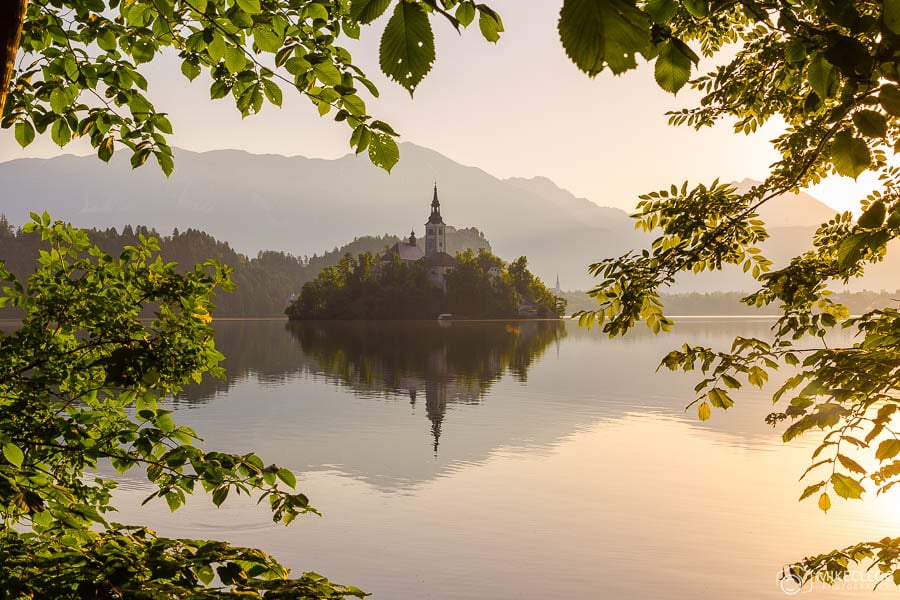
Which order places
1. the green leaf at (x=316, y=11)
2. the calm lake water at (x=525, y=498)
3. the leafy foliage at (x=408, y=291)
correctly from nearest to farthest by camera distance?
the green leaf at (x=316, y=11) → the calm lake water at (x=525, y=498) → the leafy foliage at (x=408, y=291)

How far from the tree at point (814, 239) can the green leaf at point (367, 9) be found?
0.87 m

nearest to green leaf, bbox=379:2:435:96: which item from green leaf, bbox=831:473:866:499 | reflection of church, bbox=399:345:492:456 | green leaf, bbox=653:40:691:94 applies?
green leaf, bbox=653:40:691:94

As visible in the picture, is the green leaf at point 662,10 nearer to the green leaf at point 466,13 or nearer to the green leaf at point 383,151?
the green leaf at point 466,13

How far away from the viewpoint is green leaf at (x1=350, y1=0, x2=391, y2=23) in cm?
210

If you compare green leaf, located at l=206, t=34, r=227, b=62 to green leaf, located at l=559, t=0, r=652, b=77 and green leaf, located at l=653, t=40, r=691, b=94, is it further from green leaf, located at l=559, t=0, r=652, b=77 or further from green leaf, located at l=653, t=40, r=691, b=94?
green leaf, located at l=559, t=0, r=652, b=77

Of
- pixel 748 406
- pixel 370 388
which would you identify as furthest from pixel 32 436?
pixel 370 388

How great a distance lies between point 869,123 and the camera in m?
2.52

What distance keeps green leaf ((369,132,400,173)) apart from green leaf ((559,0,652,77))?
10.0 ft

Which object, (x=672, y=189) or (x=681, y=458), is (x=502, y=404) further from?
(x=672, y=189)

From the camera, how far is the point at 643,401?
51.4 metres

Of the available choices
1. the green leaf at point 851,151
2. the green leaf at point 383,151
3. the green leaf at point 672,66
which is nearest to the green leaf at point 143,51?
the green leaf at point 383,151

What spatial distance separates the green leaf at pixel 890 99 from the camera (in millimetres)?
2561

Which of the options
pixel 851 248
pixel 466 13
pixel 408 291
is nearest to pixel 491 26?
pixel 466 13

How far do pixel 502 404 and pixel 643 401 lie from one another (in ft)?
33.8
